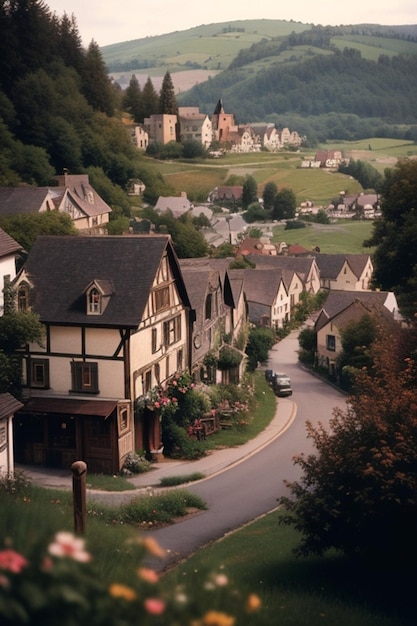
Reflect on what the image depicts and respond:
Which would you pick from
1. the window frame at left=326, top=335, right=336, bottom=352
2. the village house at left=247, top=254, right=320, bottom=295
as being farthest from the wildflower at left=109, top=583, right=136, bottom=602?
the village house at left=247, top=254, right=320, bottom=295

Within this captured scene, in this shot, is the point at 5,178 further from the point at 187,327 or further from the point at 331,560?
the point at 331,560

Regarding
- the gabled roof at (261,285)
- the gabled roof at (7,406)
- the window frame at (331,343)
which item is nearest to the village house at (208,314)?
the window frame at (331,343)

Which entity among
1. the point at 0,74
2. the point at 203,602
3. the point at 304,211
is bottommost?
the point at 304,211

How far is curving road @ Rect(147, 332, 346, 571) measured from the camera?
22766 mm

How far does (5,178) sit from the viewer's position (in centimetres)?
6619

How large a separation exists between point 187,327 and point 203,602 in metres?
31.1

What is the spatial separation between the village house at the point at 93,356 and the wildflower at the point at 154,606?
2355 centimetres

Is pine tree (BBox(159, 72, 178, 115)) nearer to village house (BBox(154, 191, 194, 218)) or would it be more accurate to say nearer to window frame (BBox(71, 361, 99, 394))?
village house (BBox(154, 191, 194, 218))

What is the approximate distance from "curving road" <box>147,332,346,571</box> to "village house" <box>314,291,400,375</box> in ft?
27.7

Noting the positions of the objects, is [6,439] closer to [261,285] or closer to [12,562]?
[12,562]

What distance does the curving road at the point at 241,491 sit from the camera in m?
22.8

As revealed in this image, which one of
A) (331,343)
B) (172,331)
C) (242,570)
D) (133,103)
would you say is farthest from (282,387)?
(133,103)

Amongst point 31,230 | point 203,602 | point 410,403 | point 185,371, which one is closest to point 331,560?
point 410,403

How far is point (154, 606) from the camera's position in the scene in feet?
19.0
